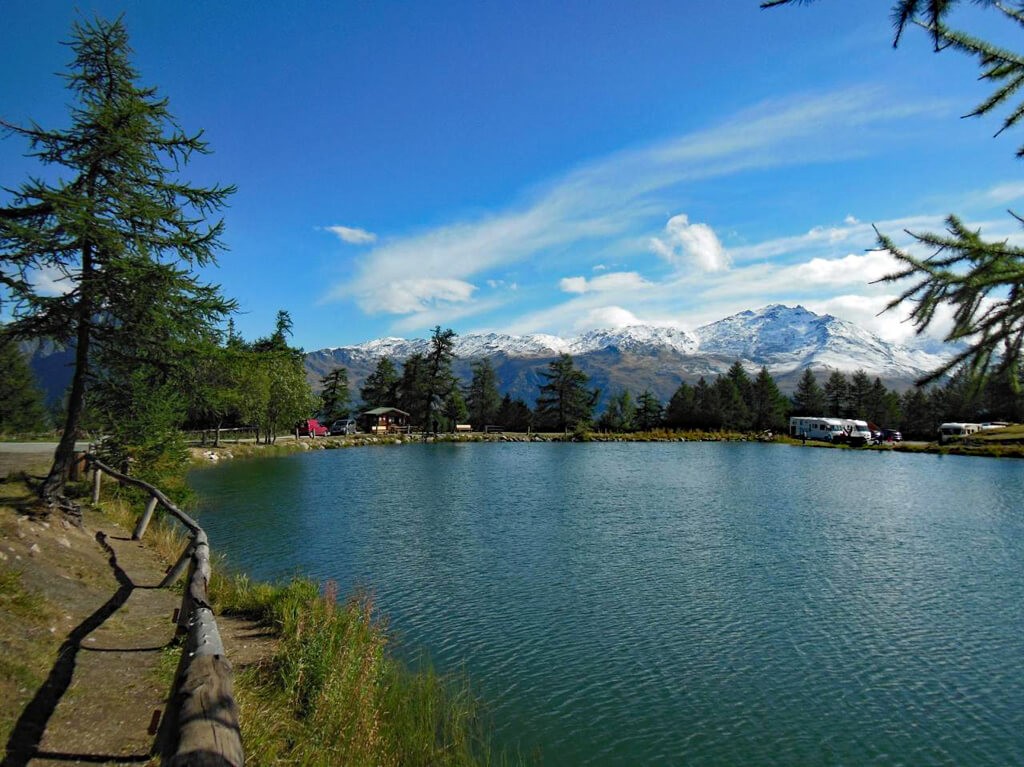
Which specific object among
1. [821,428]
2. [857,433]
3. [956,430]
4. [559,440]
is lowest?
[559,440]

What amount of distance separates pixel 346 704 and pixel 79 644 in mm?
4485

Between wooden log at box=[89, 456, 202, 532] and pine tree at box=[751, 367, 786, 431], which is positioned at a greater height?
pine tree at box=[751, 367, 786, 431]

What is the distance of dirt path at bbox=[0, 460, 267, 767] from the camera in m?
6.61

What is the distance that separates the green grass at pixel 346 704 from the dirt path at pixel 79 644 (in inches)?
42.0

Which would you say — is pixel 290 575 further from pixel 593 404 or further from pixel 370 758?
pixel 593 404

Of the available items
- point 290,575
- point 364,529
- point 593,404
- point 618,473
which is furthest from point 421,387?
point 290,575

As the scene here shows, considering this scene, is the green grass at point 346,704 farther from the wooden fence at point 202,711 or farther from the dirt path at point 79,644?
the wooden fence at point 202,711

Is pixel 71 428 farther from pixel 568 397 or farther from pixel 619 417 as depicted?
pixel 619 417

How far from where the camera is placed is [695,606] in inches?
647

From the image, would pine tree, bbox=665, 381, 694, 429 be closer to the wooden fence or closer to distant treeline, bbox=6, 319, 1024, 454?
Answer: distant treeline, bbox=6, 319, 1024, 454

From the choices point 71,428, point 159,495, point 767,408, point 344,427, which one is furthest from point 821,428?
point 71,428

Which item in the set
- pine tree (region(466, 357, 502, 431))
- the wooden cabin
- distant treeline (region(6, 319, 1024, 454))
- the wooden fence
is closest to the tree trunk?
the wooden fence

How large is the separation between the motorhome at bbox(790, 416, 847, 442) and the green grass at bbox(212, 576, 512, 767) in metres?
93.0

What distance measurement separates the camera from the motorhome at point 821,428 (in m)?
94.3
